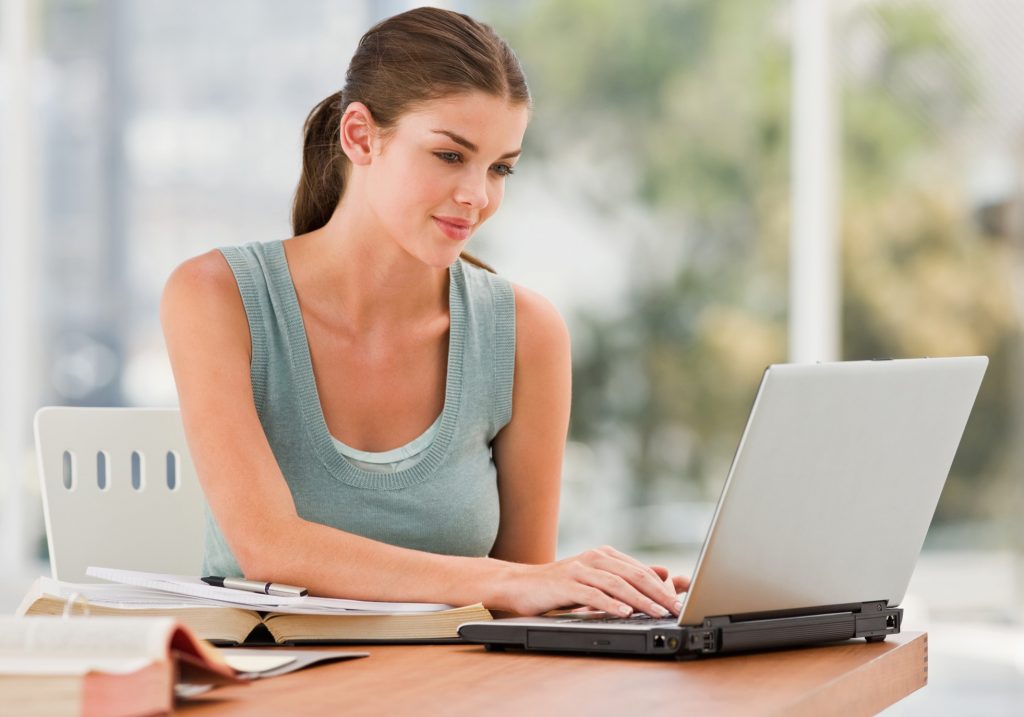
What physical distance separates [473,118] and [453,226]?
0.14m

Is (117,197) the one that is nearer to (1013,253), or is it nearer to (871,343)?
(871,343)

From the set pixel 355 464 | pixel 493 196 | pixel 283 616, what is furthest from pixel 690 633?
pixel 493 196

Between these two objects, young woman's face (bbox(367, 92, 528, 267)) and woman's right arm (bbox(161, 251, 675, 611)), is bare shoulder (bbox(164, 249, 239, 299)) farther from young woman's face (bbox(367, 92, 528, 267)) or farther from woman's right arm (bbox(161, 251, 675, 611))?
young woman's face (bbox(367, 92, 528, 267))

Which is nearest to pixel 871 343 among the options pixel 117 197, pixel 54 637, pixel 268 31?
pixel 268 31

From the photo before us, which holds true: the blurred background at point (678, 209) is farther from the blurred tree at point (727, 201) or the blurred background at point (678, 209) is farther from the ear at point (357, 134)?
the ear at point (357, 134)

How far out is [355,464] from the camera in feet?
5.32

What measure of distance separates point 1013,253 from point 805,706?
342 centimetres

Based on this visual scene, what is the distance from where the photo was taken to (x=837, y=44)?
13.3ft

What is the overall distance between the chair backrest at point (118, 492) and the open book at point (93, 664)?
0.87m

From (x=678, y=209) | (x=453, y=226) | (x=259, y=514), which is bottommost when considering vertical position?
(x=259, y=514)

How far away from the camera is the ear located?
1715 millimetres

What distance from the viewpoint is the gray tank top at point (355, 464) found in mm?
1607

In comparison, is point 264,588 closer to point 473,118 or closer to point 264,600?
point 264,600

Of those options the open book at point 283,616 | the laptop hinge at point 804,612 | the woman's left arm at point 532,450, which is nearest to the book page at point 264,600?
the open book at point 283,616
